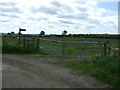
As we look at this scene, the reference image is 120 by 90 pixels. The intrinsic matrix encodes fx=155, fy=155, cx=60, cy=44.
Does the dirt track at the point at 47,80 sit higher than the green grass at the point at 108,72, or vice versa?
the green grass at the point at 108,72

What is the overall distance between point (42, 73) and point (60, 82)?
52.9 inches

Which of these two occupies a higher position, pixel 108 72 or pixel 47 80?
pixel 108 72

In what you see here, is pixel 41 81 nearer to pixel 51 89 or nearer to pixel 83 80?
pixel 51 89

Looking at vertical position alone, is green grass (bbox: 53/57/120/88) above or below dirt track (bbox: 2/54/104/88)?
above

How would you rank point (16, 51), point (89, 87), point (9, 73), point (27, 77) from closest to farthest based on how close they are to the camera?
→ point (89, 87), point (27, 77), point (9, 73), point (16, 51)

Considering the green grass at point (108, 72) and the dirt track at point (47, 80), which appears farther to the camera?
the green grass at point (108, 72)

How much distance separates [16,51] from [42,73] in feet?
23.1

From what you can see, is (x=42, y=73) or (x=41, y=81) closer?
(x=41, y=81)

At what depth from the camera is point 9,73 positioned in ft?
21.2

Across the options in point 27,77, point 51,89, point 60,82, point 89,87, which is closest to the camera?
point 51,89

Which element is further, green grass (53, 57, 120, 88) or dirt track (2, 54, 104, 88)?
green grass (53, 57, 120, 88)

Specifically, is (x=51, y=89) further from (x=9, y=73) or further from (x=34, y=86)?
(x=9, y=73)

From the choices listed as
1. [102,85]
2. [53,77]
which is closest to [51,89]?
[53,77]

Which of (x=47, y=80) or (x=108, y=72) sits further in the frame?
(x=108, y=72)
